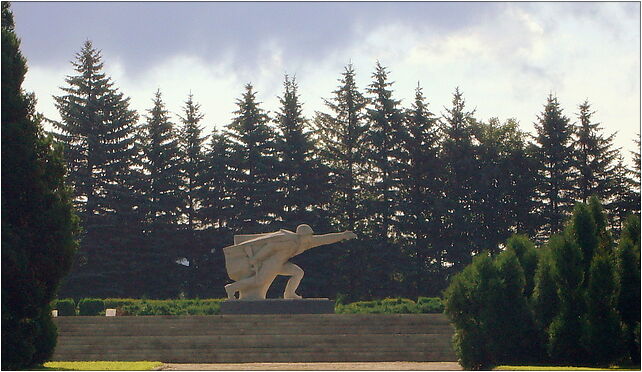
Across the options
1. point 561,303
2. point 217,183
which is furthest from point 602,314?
point 217,183

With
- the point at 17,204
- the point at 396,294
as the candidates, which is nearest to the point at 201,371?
the point at 17,204

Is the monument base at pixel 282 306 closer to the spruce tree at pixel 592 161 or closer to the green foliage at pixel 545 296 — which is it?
the green foliage at pixel 545 296

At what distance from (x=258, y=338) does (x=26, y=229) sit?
7188 millimetres

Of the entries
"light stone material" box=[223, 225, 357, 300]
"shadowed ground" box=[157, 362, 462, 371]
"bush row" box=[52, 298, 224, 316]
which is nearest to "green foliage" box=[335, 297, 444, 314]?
"light stone material" box=[223, 225, 357, 300]

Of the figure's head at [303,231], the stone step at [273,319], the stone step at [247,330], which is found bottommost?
the stone step at [247,330]

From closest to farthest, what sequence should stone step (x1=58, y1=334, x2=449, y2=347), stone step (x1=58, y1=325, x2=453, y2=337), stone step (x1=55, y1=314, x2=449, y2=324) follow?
1. stone step (x1=58, y1=334, x2=449, y2=347)
2. stone step (x1=58, y1=325, x2=453, y2=337)
3. stone step (x1=55, y1=314, x2=449, y2=324)

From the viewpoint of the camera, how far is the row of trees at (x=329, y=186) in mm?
38469

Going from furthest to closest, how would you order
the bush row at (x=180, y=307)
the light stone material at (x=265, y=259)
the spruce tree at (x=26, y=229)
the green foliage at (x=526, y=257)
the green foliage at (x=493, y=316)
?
the bush row at (x=180, y=307) < the light stone material at (x=265, y=259) < the green foliage at (x=526, y=257) < the green foliage at (x=493, y=316) < the spruce tree at (x=26, y=229)

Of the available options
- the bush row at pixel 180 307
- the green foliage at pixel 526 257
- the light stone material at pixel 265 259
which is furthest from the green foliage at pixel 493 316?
the bush row at pixel 180 307

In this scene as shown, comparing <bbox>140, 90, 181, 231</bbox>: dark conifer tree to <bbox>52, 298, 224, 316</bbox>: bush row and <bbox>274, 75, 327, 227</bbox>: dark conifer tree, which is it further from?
<bbox>52, 298, 224, 316</bbox>: bush row

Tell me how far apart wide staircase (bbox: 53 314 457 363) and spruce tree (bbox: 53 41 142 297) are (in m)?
15.2

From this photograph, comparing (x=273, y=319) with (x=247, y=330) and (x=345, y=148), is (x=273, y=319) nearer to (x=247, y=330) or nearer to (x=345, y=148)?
(x=247, y=330)

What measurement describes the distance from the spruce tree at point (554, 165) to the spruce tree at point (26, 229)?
26.0m

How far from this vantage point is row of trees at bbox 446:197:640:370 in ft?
53.5
